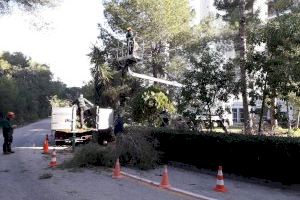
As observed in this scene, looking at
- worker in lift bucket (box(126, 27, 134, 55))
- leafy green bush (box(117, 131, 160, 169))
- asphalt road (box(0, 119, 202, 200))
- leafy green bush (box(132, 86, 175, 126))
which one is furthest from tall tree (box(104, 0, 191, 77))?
asphalt road (box(0, 119, 202, 200))

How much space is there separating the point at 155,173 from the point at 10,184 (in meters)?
4.46

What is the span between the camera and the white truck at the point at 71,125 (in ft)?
76.5

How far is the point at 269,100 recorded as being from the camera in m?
17.2

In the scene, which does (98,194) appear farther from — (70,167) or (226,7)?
(226,7)

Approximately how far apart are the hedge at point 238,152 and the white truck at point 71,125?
8.19m

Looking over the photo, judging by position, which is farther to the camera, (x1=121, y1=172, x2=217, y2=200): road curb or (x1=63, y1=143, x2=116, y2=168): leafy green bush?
(x1=63, y1=143, x2=116, y2=168): leafy green bush

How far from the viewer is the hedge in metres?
11.5

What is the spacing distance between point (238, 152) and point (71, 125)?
12691 mm

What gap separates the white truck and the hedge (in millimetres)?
8190

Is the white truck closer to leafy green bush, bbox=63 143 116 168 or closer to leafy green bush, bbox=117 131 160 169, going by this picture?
leafy green bush, bbox=117 131 160 169

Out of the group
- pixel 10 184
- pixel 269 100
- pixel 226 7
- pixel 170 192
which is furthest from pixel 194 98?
pixel 226 7

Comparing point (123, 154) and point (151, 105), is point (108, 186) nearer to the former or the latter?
point (123, 154)

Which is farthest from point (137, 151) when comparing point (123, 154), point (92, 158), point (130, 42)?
point (130, 42)

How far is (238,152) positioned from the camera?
42.3 ft
